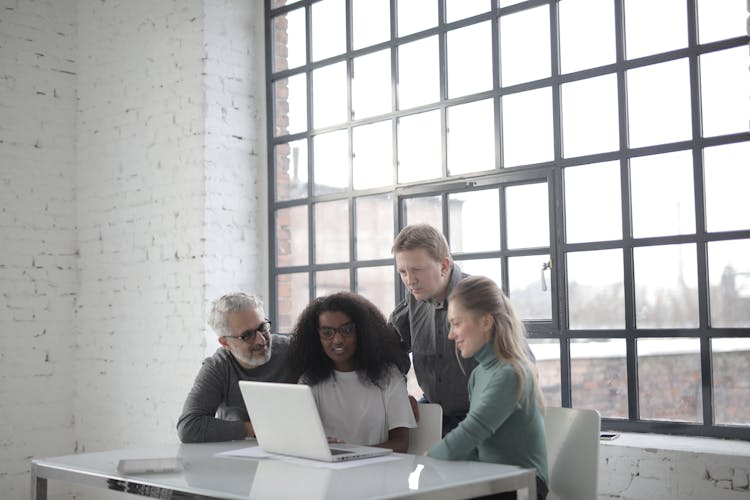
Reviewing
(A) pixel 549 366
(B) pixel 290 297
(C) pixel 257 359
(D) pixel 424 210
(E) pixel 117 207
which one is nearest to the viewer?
(C) pixel 257 359

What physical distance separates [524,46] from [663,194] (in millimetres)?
971

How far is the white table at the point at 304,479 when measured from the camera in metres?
2.45

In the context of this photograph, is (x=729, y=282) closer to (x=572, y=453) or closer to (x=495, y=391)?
(x=572, y=453)

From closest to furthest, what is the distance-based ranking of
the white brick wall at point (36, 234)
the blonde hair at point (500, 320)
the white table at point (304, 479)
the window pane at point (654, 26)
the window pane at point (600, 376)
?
the white table at point (304, 479) < the blonde hair at point (500, 320) < the window pane at point (654, 26) < the window pane at point (600, 376) < the white brick wall at point (36, 234)

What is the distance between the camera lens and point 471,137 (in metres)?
4.47

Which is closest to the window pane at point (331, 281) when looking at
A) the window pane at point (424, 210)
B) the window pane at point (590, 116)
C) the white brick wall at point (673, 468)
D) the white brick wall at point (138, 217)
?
the window pane at point (424, 210)

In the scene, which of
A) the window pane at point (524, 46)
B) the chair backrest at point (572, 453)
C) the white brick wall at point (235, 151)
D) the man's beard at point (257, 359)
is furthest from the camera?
the white brick wall at point (235, 151)

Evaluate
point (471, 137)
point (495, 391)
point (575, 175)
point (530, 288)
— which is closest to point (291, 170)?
point (471, 137)

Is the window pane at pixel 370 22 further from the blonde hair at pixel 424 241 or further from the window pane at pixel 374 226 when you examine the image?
the blonde hair at pixel 424 241

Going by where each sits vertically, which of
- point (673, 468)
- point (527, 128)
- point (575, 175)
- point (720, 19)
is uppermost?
point (720, 19)

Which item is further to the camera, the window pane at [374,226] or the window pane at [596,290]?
the window pane at [374,226]

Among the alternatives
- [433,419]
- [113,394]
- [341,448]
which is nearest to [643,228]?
[433,419]

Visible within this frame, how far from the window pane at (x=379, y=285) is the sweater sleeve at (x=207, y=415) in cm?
134

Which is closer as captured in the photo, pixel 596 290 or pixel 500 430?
pixel 500 430
